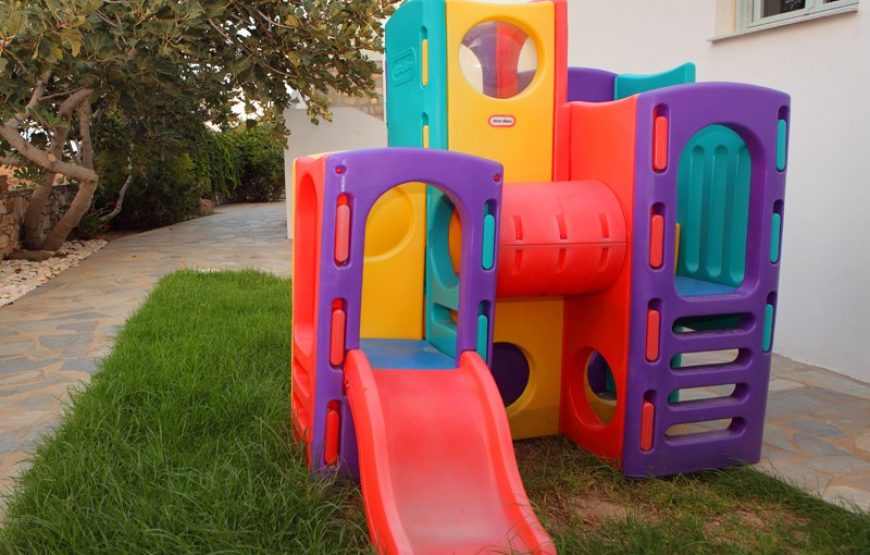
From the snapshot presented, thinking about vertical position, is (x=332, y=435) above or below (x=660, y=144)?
below

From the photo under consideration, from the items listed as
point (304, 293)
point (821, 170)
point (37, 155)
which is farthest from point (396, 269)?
point (37, 155)

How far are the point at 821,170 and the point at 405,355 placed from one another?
3.01 meters

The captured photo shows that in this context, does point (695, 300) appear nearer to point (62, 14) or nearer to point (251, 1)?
point (62, 14)

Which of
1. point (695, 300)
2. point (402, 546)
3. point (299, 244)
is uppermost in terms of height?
point (299, 244)

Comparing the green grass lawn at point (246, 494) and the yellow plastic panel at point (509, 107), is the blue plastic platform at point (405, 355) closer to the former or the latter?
the green grass lawn at point (246, 494)

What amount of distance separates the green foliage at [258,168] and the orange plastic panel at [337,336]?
16987 mm

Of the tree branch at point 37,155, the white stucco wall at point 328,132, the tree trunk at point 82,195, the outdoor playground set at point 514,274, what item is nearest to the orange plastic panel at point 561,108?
the outdoor playground set at point 514,274

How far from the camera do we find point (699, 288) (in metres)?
3.17

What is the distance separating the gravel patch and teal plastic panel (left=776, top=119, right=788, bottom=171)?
19.5ft

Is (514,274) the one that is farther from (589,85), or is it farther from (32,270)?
(32,270)

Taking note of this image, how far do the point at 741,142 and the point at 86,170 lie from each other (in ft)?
24.2

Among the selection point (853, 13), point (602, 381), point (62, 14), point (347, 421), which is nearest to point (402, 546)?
point (347, 421)

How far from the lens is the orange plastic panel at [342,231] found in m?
2.44

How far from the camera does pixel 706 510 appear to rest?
106 inches
